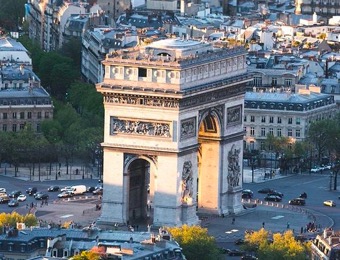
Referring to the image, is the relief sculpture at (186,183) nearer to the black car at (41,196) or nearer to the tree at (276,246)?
the tree at (276,246)

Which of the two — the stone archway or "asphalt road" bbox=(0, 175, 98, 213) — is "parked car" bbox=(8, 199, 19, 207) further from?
the stone archway

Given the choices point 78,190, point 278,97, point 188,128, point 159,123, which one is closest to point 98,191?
point 78,190

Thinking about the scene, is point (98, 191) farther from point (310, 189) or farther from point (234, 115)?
point (310, 189)

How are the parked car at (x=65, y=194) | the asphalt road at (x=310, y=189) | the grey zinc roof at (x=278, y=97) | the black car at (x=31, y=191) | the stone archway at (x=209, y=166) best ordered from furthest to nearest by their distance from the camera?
the grey zinc roof at (x=278, y=97)
the black car at (x=31, y=191)
the parked car at (x=65, y=194)
the asphalt road at (x=310, y=189)
the stone archway at (x=209, y=166)

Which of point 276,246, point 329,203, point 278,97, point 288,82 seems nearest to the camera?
point 276,246

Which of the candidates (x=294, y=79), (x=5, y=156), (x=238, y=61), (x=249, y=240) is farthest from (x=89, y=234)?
(x=294, y=79)

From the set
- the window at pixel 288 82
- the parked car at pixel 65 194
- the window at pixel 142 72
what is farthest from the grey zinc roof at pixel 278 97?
the window at pixel 142 72

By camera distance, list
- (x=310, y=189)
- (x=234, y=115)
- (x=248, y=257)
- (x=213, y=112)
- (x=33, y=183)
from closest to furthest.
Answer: (x=248, y=257) → (x=213, y=112) → (x=234, y=115) → (x=33, y=183) → (x=310, y=189)

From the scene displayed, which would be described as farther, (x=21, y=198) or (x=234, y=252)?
(x=21, y=198)
